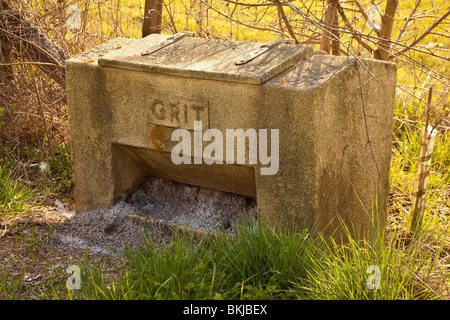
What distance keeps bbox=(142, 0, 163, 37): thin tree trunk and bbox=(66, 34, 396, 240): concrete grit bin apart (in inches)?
25.5

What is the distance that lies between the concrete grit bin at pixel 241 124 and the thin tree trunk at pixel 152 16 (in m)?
0.65

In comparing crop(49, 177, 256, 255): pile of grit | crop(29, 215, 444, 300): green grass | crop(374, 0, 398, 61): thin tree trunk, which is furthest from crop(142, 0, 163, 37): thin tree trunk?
crop(29, 215, 444, 300): green grass

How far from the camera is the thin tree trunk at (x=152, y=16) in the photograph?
172 inches

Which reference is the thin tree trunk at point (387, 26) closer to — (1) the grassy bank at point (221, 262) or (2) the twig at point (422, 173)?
(2) the twig at point (422, 173)

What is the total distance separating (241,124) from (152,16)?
171 cm

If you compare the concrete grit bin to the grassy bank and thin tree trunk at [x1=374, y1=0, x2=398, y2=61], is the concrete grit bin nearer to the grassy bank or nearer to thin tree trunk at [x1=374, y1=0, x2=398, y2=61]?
the grassy bank

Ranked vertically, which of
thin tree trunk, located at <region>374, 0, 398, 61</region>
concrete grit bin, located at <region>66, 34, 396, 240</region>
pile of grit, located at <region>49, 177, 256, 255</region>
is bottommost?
pile of grit, located at <region>49, 177, 256, 255</region>

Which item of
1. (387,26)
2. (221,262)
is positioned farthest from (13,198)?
(387,26)

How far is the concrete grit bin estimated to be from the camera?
119 inches

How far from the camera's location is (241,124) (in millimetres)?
3102

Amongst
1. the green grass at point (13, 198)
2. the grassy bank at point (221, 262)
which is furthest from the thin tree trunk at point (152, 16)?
the green grass at point (13, 198)

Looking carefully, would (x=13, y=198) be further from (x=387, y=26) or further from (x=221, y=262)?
(x=387, y=26)

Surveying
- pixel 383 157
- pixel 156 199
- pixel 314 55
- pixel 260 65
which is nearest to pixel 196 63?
pixel 260 65

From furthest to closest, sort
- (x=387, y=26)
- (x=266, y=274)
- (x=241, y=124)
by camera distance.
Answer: (x=387, y=26) < (x=241, y=124) < (x=266, y=274)
